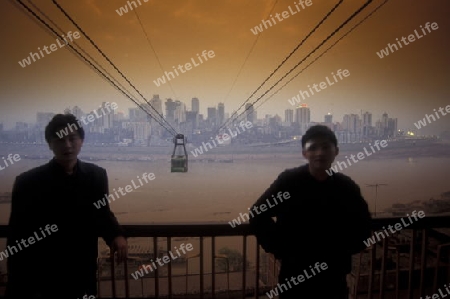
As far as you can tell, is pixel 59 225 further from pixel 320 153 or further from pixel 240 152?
pixel 240 152

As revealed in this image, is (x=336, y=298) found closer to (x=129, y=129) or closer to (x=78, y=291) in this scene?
(x=78, y=291)

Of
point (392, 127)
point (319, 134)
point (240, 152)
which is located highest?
point (392, 127)

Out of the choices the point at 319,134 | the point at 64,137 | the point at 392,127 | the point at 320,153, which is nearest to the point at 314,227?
the point at 320,153

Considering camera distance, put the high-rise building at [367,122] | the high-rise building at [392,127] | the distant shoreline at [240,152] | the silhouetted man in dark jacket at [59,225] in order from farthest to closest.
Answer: the distant shoreline at [240,152] → the high-rise building at [367,122] → the high-rise building at [392,127] → the silhouetted man in dark jacket at [59,225]

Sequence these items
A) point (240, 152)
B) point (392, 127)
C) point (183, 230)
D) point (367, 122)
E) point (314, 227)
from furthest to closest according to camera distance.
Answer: point (240, 152), point (367, 122), point (392, 127), point (183, 230), point (314, 227)

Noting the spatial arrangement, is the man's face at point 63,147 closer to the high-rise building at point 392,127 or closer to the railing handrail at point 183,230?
the railing handrail at point 183,230

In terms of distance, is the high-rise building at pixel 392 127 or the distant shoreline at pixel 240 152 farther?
the distant shoreline at pixel 240 152

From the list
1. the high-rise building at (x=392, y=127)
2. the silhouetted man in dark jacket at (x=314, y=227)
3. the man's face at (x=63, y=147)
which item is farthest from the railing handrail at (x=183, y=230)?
the high-rise building at (x=392, y=127)

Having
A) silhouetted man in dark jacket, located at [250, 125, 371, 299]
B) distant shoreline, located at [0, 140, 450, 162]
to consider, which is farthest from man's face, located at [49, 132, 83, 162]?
distant shoreline, located at [0, 140, 450, 162]
